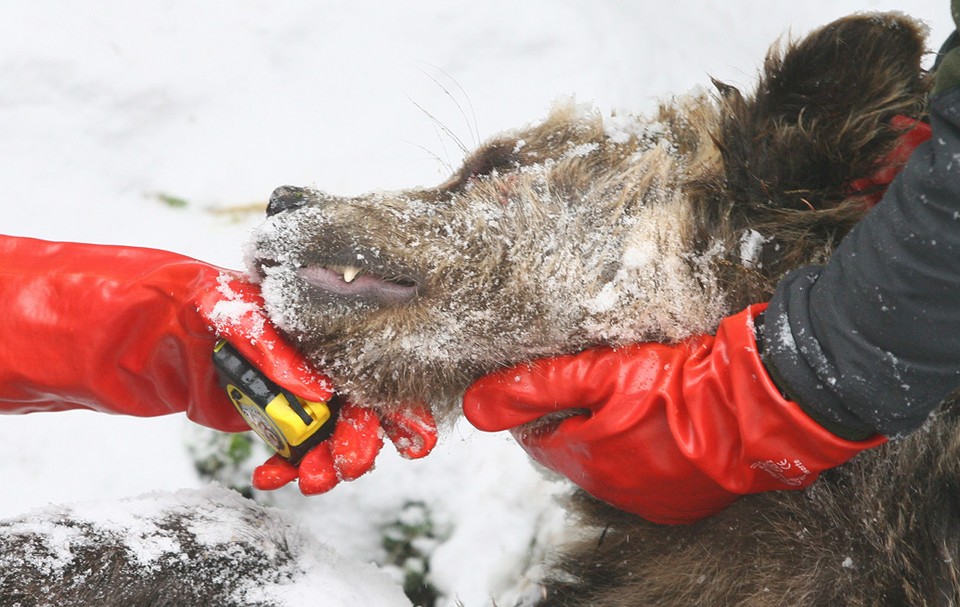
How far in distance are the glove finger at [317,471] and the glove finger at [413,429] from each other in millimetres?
208

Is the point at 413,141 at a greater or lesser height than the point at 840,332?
lesser

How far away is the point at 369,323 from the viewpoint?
2432 mm

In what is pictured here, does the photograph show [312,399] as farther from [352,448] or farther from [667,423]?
[667,423]

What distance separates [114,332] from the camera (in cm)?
265

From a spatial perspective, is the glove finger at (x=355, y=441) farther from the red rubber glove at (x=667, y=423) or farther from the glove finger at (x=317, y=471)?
the red rubber glove at (x=667, y=423)

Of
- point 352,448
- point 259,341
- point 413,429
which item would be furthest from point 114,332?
point 413,429

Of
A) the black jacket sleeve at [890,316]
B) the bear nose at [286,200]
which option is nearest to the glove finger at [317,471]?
the bear nose at [286,200]

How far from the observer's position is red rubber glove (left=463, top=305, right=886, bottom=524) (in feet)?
6.76

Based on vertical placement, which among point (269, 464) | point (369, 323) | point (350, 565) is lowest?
point (350, 565)

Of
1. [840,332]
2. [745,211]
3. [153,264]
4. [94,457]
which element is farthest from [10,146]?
[840,332]

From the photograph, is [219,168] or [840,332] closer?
[840,332]

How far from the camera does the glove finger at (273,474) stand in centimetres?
250

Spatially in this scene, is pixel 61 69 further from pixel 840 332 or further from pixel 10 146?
pixel 840 332

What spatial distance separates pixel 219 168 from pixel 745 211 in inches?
116
